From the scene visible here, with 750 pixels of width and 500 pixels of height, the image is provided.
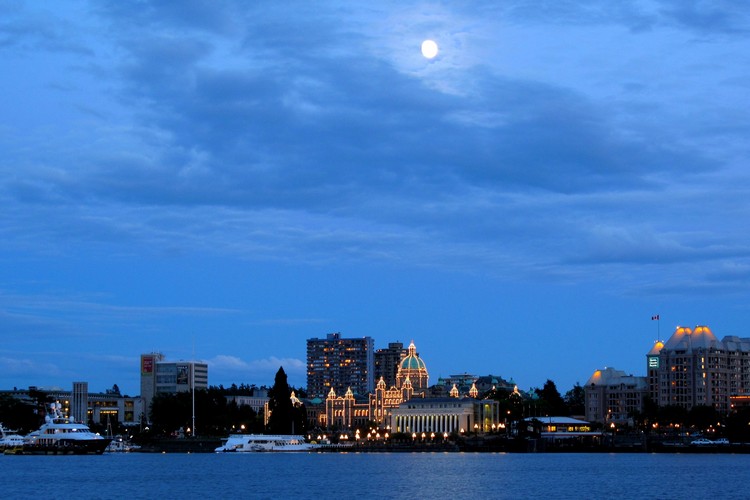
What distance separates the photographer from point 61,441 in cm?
18438

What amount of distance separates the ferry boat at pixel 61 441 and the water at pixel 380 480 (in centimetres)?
1806

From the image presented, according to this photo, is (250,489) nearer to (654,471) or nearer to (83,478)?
(83,478)

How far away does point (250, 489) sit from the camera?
10631 cm

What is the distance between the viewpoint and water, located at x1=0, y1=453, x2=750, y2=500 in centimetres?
10119

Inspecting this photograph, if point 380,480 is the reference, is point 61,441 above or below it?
above

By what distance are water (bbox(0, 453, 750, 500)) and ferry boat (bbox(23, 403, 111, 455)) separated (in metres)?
18.1

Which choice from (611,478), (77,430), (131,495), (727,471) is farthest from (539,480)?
(77,430)

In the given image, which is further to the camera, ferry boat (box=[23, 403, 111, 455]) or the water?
ferry boat (box=[23, 403, 111, 455])

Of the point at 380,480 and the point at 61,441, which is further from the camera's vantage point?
the point at 61,441

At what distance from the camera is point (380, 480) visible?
4747 inches

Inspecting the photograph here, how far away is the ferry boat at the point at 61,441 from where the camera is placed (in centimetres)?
18425

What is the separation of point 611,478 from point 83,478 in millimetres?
51744

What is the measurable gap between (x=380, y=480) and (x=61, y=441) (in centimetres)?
7908

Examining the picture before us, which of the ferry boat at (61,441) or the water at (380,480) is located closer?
the water at (380,480)
